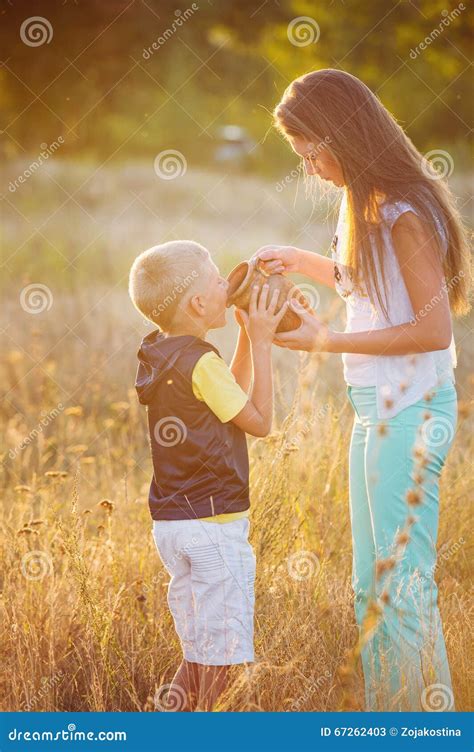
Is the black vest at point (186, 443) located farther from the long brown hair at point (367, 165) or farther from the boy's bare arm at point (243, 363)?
the long brown hair at point (367, 165)

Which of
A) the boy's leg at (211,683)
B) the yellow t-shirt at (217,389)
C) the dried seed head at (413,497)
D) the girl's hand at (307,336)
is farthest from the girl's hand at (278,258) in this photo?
the boy's leg at (211,683)

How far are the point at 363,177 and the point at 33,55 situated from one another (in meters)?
5.78

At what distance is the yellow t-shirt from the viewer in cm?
227

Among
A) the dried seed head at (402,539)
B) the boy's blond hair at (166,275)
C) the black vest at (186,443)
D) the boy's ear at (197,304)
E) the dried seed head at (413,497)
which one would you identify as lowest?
the dried seed head at (402,539)

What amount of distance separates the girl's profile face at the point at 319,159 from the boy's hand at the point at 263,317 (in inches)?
13.8

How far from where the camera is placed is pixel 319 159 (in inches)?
95.6

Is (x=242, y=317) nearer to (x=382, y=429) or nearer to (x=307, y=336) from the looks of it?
(x=307, y=336)

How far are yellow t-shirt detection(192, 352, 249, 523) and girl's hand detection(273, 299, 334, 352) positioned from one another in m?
0.21

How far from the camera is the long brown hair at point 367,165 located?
236 cm

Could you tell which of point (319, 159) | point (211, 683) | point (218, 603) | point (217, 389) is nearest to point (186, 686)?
point (211, 683)

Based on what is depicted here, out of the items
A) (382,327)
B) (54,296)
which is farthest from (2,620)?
(54,296)

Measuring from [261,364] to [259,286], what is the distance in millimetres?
207

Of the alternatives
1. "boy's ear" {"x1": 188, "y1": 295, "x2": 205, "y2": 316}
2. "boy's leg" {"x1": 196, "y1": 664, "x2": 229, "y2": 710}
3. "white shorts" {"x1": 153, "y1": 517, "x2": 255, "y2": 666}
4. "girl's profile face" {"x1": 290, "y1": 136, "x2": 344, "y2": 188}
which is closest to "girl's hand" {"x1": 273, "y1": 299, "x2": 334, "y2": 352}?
"boy's ear" {"x1": 188, "y1": 295, "x2": 205, "y2": 316}

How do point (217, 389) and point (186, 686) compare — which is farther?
point (186, 686)
